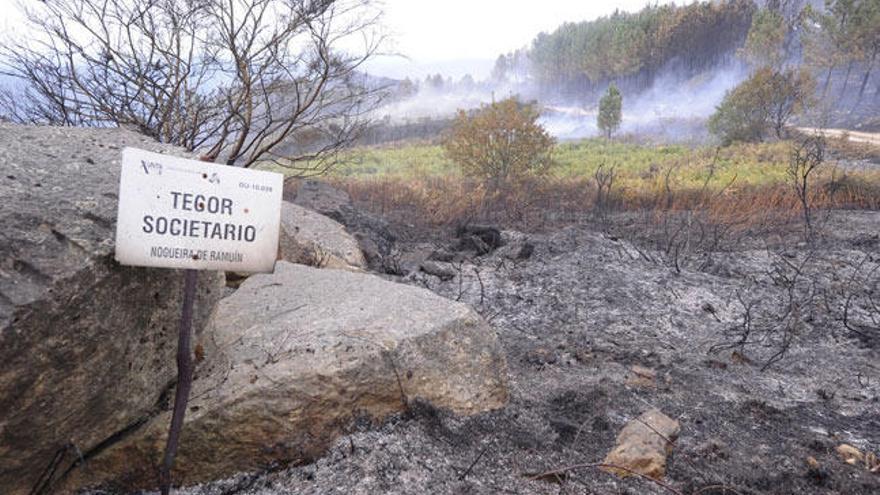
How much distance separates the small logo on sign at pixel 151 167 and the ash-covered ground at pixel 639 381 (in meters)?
1.12

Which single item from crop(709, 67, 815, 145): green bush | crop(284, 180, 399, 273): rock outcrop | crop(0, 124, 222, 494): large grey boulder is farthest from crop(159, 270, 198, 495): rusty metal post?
crop(709, 67, 815, 145): green bush

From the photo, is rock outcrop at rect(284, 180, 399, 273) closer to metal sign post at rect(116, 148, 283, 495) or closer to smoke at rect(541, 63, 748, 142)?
metal sign post at rect(116, 148, 283, 495)

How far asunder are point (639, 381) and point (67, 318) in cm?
285

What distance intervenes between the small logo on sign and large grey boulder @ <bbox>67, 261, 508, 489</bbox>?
899mm

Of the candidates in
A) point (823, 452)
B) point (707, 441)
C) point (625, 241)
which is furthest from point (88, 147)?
point (625, 241)

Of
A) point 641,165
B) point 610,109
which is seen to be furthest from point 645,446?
point 610,109

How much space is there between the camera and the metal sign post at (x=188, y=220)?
58.9 inches

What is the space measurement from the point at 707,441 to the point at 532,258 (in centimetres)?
359

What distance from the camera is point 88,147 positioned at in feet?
6.91

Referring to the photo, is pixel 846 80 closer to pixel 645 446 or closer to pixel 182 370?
pixel 645 446

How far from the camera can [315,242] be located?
5219mm

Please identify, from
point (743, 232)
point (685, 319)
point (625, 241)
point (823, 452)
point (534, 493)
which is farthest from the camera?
point (743, 232)

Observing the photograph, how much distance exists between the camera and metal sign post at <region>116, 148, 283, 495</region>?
150 centimetres

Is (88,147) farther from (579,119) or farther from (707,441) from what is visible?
(579,119)
